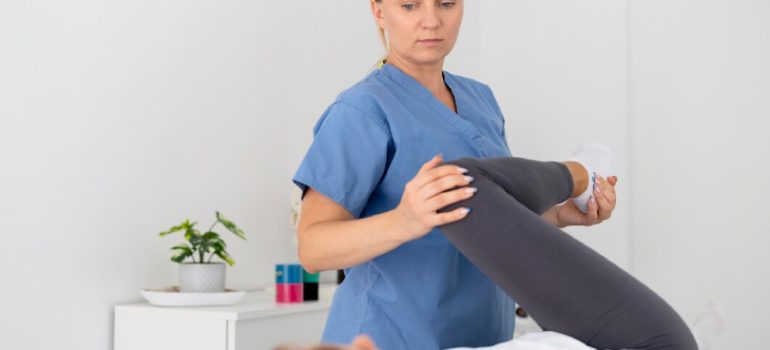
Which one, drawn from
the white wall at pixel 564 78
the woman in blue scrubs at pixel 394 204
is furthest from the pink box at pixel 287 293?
the white wall at pixel 564 78

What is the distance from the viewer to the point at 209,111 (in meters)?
2.46

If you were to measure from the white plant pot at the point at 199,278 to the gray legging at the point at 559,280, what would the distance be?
4.00 feet

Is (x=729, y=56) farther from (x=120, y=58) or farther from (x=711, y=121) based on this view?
(x=120, y=58)

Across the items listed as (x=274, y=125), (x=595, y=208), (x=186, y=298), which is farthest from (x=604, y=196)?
(x=274, y=125)

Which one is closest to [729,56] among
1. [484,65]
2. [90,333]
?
[484,65]

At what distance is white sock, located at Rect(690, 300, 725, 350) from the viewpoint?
1228 mm

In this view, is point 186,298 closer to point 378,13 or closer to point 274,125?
point 274,125

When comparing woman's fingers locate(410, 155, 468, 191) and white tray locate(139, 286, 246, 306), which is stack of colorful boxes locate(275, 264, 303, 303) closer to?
white tray locate(139, 286, 246, 306)

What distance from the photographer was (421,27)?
1.40m

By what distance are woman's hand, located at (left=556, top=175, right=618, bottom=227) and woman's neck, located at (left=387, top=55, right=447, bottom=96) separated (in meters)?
0.31

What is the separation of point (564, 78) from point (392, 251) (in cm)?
240

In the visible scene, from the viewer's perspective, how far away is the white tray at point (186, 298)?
209 cm

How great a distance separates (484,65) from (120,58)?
1962 millimetres

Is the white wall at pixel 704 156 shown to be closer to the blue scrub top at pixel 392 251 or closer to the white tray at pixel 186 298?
the white tray at pixel 186 298
